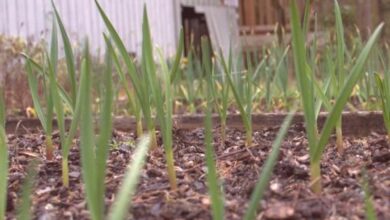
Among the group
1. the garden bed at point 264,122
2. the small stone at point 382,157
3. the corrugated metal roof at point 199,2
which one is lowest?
the garden bed at point 264,122

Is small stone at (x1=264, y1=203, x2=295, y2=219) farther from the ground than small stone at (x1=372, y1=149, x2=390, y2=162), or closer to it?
farther from the ground

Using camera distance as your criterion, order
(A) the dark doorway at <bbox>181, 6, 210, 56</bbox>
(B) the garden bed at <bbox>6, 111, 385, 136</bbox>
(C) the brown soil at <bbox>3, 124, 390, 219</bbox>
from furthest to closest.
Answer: (A) the dark doorway at <bbox>181, 6, 210, 56</bbox>
(B) the garden bed at <bbox>6, 111, 385, 136</bbox>
(C) the brown soil at <bbox>3, 124, 390, 219</bbox>

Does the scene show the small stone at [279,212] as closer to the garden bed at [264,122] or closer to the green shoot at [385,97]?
the green shoot at [385,97]

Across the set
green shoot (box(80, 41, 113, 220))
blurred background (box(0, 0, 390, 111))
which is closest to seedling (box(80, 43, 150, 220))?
green shoot (box(80, 41, 113, 220))

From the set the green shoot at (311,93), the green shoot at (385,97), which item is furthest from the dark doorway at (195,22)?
the green shoot at (311,93)

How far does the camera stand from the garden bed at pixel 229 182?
3.14ft

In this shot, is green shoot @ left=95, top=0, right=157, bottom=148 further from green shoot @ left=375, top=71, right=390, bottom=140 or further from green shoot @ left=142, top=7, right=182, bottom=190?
green shoot @ left=375, top=71, right=390, bottom=140

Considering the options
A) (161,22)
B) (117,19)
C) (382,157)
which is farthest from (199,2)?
(382,157)

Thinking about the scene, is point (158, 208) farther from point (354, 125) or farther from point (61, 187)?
point (354, 125)

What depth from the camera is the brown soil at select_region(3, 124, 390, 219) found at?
37.5 inches

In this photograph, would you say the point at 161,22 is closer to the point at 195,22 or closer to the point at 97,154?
the point at 195,22

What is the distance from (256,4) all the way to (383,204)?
10806mm

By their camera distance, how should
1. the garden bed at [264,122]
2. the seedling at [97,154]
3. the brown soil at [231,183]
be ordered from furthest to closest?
the garden bed at [264,122] < the brown soil at [231,183] < the seedling at [97,154]

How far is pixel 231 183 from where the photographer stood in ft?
3.92
